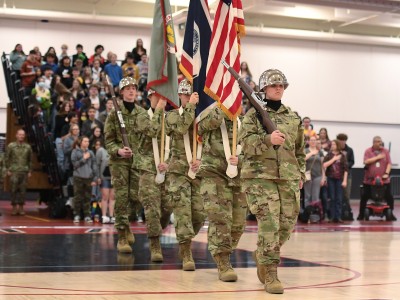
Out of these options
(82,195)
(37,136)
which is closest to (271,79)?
(82,195)

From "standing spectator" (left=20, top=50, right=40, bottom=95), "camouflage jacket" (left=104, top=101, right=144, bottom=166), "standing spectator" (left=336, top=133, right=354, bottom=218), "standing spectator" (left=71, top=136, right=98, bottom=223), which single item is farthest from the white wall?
"camouflage jacket" (left=104, top=101, right=144, bottom=166)

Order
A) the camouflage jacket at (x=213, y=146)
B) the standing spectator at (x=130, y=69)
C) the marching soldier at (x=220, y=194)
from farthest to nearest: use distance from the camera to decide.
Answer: the standing spectator at (x=130, y=69) < the camouflage jacket at (x=213, y=146) < the marching soldier at (x=220, y=194)

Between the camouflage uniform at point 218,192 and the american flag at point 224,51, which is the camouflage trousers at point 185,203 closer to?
the camouflage uniform at point 218,192

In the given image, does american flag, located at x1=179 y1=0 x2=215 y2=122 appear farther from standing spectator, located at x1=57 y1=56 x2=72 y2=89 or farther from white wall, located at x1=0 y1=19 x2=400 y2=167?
white wall, located at x1=0 y1=19 x2=400 y2=167

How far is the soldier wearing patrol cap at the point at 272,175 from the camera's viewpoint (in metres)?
7.36

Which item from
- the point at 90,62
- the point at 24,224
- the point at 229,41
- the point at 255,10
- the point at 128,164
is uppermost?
the point at 255,10

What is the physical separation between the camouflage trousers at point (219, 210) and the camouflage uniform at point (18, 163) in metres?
11.1

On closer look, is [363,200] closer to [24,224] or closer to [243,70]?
[243,70]

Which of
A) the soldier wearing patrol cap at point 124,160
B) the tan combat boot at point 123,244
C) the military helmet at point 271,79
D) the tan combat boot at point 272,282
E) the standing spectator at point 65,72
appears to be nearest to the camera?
the tan combat boot at point 272,282

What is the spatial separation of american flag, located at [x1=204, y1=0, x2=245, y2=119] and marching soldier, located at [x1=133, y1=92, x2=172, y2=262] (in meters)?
1.08

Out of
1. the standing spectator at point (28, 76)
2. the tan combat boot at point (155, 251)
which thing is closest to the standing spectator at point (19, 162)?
the standing spectator at point (28, 76)

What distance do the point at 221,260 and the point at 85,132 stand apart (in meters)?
11.1

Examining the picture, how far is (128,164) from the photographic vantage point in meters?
10.7

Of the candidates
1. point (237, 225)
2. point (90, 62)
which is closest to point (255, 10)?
point (90, 62)
